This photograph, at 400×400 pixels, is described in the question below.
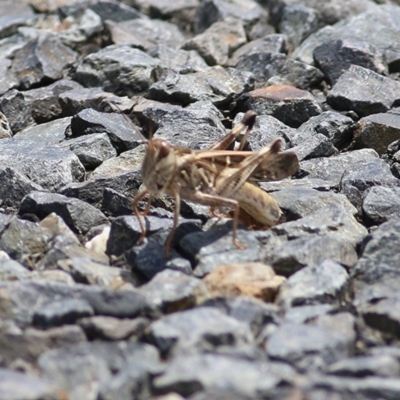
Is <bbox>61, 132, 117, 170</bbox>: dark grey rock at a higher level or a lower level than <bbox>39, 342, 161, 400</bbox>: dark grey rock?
lower

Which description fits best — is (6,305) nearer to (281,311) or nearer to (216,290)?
(216,290)

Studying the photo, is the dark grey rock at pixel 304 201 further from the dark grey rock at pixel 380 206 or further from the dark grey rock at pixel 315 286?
the dark grey rock at pixel 315 286

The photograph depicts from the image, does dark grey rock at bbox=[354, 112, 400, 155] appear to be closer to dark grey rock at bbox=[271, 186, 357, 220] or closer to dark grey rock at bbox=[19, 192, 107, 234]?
dark grey rock at bbox=[271, 186, 357, 220]

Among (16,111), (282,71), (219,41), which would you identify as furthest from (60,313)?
(219,41)

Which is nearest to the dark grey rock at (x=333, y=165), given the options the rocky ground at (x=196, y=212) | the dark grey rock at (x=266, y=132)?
the rocky ground at (x=196, y=212)

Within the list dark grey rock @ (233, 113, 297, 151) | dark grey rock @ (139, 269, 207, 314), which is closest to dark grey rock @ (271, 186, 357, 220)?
dark grey rock @ (233, 113, 297, 151)

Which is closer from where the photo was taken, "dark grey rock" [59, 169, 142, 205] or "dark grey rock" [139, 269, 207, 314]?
"dark grey rock" [139, 269, 207, 314]

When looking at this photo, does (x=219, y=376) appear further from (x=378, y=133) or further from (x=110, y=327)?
(x=378, y=133)
